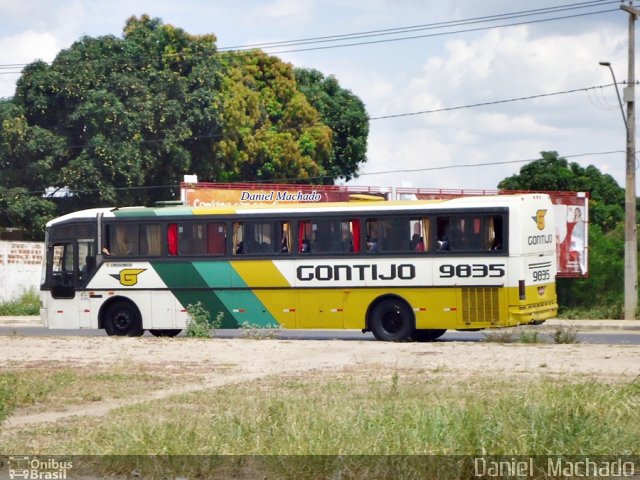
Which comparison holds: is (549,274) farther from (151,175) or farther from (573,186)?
(573,186)

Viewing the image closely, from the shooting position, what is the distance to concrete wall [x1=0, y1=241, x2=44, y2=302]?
40594 mm

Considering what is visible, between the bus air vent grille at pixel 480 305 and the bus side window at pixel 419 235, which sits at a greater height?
the bus side window at pixel 419 235

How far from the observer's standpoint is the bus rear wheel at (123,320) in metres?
25.7

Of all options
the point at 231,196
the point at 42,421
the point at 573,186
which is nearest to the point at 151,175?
the point at 231,196

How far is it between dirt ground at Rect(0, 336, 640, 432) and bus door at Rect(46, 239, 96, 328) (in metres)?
3.52

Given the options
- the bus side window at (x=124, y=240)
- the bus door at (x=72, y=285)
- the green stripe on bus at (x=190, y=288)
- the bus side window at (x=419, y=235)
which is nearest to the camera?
the bus side window at (x=419, y=235)

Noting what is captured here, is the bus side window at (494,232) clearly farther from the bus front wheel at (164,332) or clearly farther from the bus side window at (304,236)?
the bus front wheel at (164,332)

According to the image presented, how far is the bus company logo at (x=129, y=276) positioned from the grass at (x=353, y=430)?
504 inches

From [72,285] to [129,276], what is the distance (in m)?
1.44

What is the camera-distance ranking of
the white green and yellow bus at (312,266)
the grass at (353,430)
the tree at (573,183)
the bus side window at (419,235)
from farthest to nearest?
the tree at (573,183)
the bus side window at (419,235)
the white green and yellow bus at (312,266)
the grass at (353,430)

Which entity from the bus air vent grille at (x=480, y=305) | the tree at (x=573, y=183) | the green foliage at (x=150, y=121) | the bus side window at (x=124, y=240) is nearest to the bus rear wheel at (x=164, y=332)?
the bus side window at (x=124, y=240)

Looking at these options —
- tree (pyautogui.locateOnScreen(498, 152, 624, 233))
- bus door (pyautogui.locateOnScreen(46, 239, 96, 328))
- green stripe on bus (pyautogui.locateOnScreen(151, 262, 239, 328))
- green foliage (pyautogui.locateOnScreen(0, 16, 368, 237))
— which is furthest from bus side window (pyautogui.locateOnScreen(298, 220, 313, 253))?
tree (pyautogui.locateOnScreen(498, 152, 624, 233))

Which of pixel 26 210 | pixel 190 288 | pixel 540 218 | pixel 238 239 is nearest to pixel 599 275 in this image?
pixel 540 218

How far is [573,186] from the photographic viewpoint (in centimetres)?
6350
